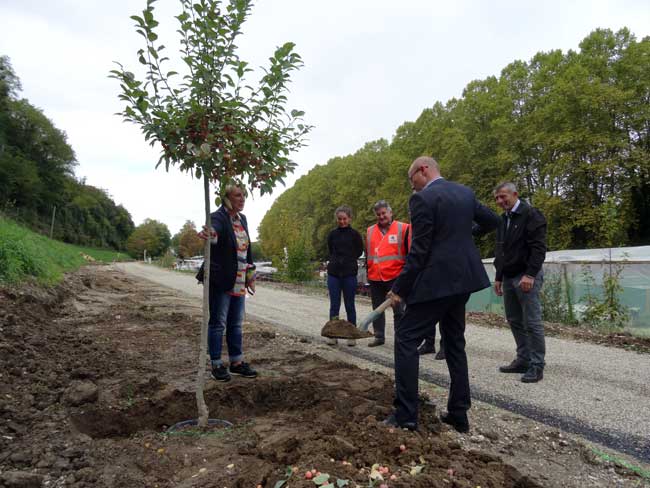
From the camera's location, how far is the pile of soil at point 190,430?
2.57 metres

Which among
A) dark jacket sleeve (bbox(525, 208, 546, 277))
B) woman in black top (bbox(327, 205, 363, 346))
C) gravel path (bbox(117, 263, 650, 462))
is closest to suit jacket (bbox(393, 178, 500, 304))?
gravel path (bbox(117, 263, 650, 462))

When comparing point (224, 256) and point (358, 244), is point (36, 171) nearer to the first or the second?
point (358, 244)

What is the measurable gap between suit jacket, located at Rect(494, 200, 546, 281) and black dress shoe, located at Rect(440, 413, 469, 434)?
2054 millimetres

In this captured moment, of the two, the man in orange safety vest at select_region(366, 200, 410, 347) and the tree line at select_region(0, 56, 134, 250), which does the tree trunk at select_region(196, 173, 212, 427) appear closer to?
the man in orange safety vest at select_region(366, 200, 410, 347)

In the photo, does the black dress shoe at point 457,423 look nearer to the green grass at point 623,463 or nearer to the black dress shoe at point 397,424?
the black dress shoe at point 397,424

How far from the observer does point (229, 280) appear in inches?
177

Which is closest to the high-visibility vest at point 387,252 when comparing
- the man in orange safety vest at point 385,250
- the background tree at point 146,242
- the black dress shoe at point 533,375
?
the man in orange safety vest at point 385,250

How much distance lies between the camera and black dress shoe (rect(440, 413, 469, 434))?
3.43 metres

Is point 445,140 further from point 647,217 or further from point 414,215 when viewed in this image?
point 414,215

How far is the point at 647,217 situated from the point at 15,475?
1103 inches

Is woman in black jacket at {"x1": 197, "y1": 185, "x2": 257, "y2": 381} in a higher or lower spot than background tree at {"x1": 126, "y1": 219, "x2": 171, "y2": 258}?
lower

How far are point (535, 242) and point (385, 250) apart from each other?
1.82m

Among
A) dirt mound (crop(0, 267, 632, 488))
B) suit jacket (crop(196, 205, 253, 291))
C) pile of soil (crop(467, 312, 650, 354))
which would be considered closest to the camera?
dirt mound (crop(0, 267, 632, 488))

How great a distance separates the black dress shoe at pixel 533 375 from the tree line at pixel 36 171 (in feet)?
145
